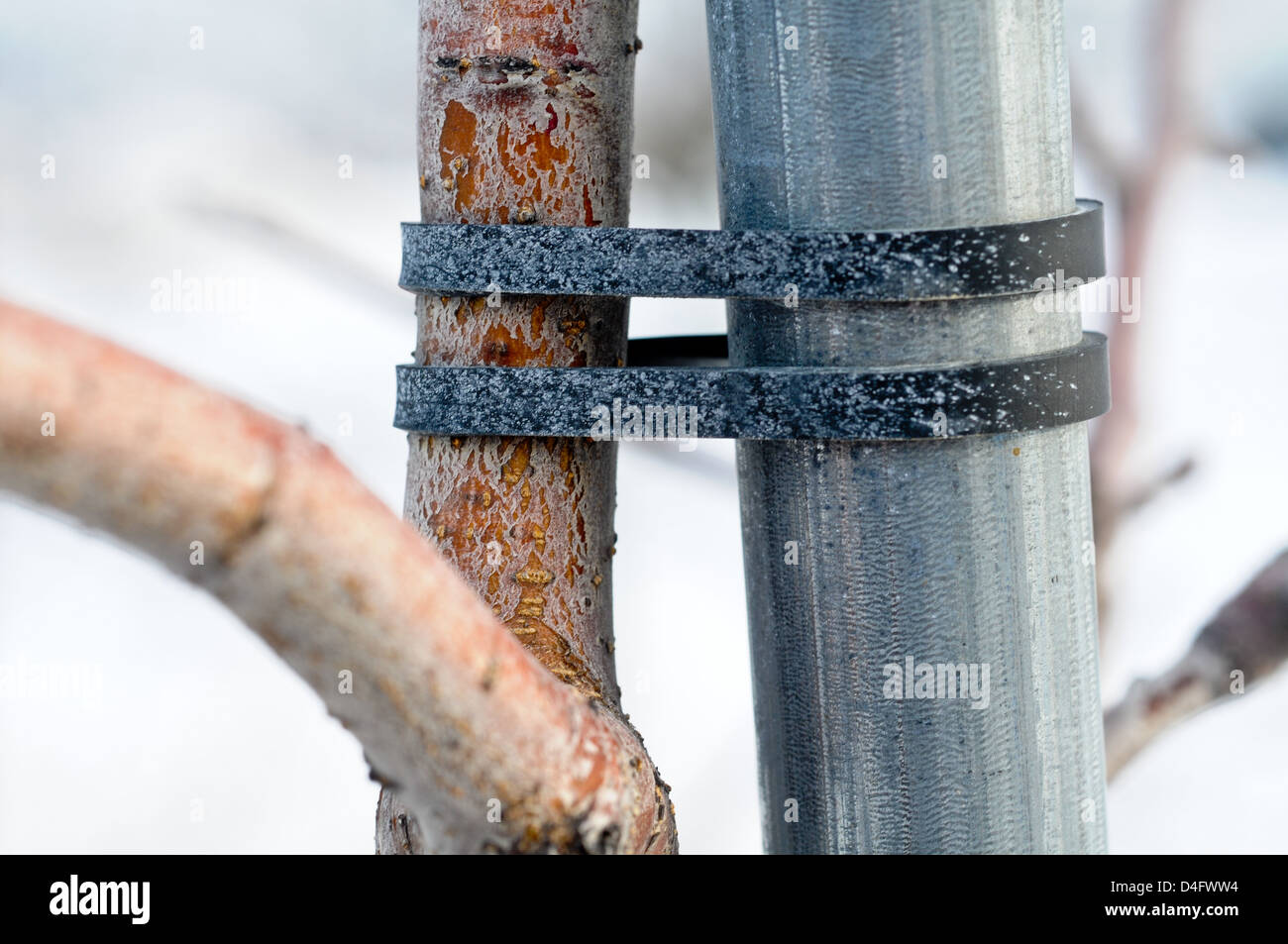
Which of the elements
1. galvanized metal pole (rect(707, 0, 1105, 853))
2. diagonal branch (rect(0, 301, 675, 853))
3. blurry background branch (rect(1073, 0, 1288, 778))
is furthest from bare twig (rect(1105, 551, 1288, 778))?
diagonal branch (rect(0, 301, 675, 853))

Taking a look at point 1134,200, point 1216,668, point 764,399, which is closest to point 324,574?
point 764,399

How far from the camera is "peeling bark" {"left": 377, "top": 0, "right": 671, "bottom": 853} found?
50cm

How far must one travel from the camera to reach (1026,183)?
45 centimetres

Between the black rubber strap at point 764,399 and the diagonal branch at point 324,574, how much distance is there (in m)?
0.10

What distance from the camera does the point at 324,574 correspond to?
334mm

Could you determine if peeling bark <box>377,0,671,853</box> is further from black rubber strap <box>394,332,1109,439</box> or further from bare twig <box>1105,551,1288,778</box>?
bare twig <box>1105,551,1288,778</box>

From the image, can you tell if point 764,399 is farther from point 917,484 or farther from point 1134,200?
point 1134,200

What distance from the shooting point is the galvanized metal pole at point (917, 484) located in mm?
431

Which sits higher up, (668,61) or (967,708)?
(668,61)

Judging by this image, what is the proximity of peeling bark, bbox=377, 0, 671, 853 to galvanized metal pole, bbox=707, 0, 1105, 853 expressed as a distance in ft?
0.23
